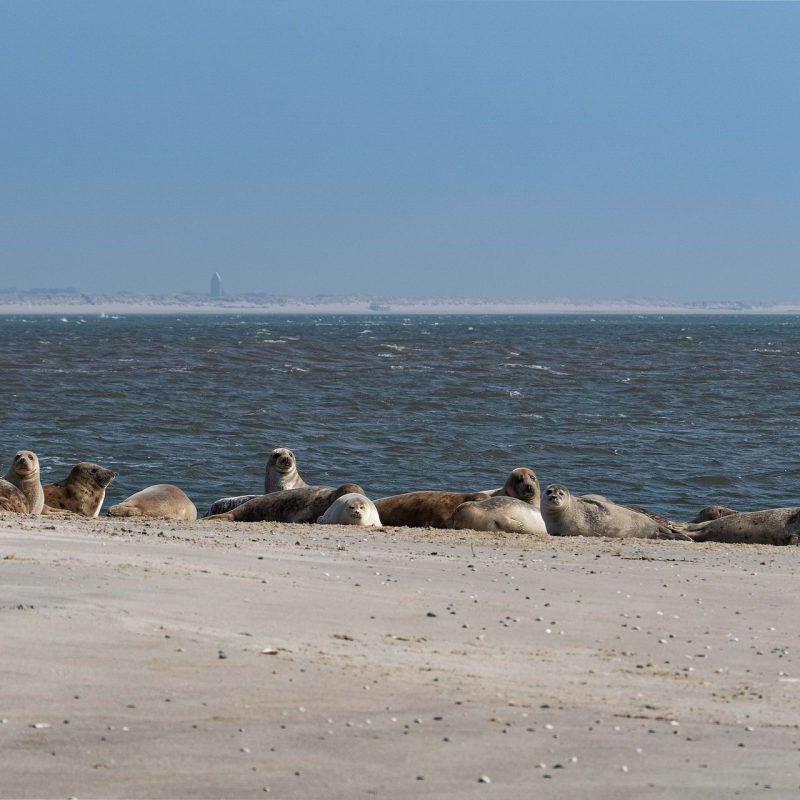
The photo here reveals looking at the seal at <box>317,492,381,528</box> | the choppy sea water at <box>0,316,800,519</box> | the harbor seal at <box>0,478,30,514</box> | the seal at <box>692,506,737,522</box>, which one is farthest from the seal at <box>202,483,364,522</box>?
the seal at <box>692,506,737,522</box>

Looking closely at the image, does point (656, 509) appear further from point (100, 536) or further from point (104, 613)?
point (104, 613)

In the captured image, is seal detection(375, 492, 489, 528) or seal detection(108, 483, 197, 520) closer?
seal detection(375, 492, 489, 528)

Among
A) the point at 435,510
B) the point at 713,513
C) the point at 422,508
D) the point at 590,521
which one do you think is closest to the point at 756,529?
the point at 590,521

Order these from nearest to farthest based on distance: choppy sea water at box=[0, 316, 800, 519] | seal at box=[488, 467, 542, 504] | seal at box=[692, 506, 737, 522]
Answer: seal at box=[488, 467, 542, 504]
seal at box=[692, 506, 737, 522]
choppy sea water at box=[0, 316, 800, 519]

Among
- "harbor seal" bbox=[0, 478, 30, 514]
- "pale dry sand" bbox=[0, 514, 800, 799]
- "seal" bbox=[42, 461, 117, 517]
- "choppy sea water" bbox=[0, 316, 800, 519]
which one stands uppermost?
"pale dry sand" bbox=[0, 514, 800, 799]

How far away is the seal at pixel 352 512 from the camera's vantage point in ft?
37.3

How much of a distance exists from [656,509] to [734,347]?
51.5m

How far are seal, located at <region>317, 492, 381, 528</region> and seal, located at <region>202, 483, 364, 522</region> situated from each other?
1.86 ft

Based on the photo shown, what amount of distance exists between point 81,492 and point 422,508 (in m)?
3.67

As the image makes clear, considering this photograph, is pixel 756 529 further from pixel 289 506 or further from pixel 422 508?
pixel 289 506

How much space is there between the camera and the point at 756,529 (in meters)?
11.6

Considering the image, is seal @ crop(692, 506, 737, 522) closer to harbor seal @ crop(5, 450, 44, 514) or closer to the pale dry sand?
the pale dry sand

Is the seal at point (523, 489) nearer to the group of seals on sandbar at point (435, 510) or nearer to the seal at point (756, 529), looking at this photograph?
the group of seals on sandbar at point (435, 510)

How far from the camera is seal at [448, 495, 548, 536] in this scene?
1120 centimetres
